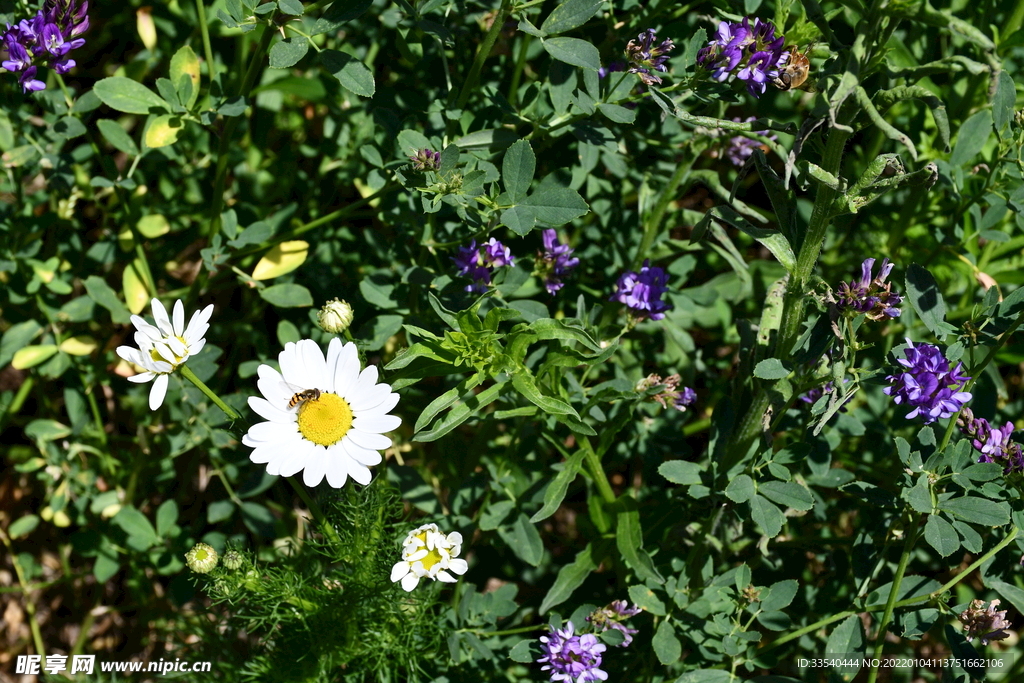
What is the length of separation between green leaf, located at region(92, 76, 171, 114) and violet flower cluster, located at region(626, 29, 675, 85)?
3.67 feet

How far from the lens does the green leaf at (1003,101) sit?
5.68 feet

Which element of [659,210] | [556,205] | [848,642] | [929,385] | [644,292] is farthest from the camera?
[659,210]

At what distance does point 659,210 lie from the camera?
83.3 inches

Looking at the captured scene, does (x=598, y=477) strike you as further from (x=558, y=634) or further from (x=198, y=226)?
(x=198, y=226)

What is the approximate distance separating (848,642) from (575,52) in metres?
1.42

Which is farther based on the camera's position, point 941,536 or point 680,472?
point 680,472

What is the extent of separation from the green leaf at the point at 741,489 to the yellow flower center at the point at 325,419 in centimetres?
82

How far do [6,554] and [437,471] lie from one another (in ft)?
5.29

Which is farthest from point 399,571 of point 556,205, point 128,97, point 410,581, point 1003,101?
point 1003,101

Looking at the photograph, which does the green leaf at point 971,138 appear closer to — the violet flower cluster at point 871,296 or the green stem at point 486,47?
the violet flower cluster at point 871,296

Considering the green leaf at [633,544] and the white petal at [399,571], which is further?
the green leaf at [633,544]

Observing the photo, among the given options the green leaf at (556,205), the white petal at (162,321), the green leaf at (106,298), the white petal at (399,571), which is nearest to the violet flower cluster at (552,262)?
the green leaf at (556,205)

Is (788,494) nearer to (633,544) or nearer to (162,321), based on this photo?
(633,544)

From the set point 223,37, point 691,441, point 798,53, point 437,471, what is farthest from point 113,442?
point 798,53
